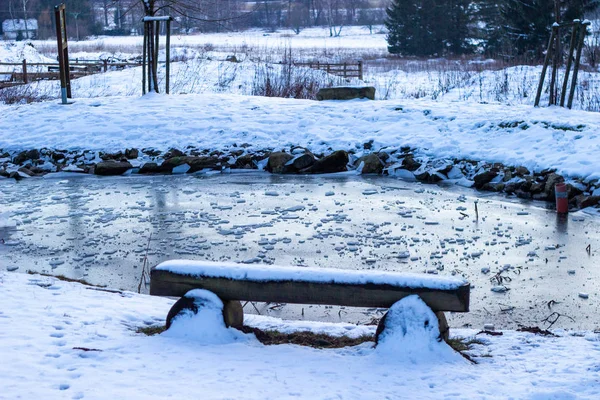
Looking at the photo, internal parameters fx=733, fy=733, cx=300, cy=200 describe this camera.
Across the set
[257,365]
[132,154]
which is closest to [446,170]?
[132,154]

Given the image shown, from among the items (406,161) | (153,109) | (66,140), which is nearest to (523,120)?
(406,161)

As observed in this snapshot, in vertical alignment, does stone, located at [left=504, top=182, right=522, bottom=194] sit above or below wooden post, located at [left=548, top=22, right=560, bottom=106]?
below

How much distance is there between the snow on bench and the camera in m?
5.10

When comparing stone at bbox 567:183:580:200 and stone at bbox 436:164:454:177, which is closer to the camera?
stone at bbox 567:183:580:200

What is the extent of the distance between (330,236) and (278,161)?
5287 millimetres

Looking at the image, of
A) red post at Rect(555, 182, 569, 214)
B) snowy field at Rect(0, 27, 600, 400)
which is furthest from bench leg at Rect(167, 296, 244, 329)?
red post at Rect(555, 182, 569, 214)

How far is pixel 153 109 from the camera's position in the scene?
17.2 m

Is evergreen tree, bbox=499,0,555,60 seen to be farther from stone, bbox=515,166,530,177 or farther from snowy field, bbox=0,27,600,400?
stone, bbox=515,166,530,177

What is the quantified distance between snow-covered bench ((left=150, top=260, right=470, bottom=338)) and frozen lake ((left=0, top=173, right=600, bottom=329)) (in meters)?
1.23

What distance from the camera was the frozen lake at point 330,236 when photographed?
7074 millimetres

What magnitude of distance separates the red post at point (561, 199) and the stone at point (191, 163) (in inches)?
267

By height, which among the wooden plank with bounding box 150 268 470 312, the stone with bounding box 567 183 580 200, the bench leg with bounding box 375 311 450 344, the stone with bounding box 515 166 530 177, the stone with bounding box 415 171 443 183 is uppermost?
the wooden plank with bounding box 150 268 470 312

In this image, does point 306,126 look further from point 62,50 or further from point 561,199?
point 561,199

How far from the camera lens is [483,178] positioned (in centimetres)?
1239
